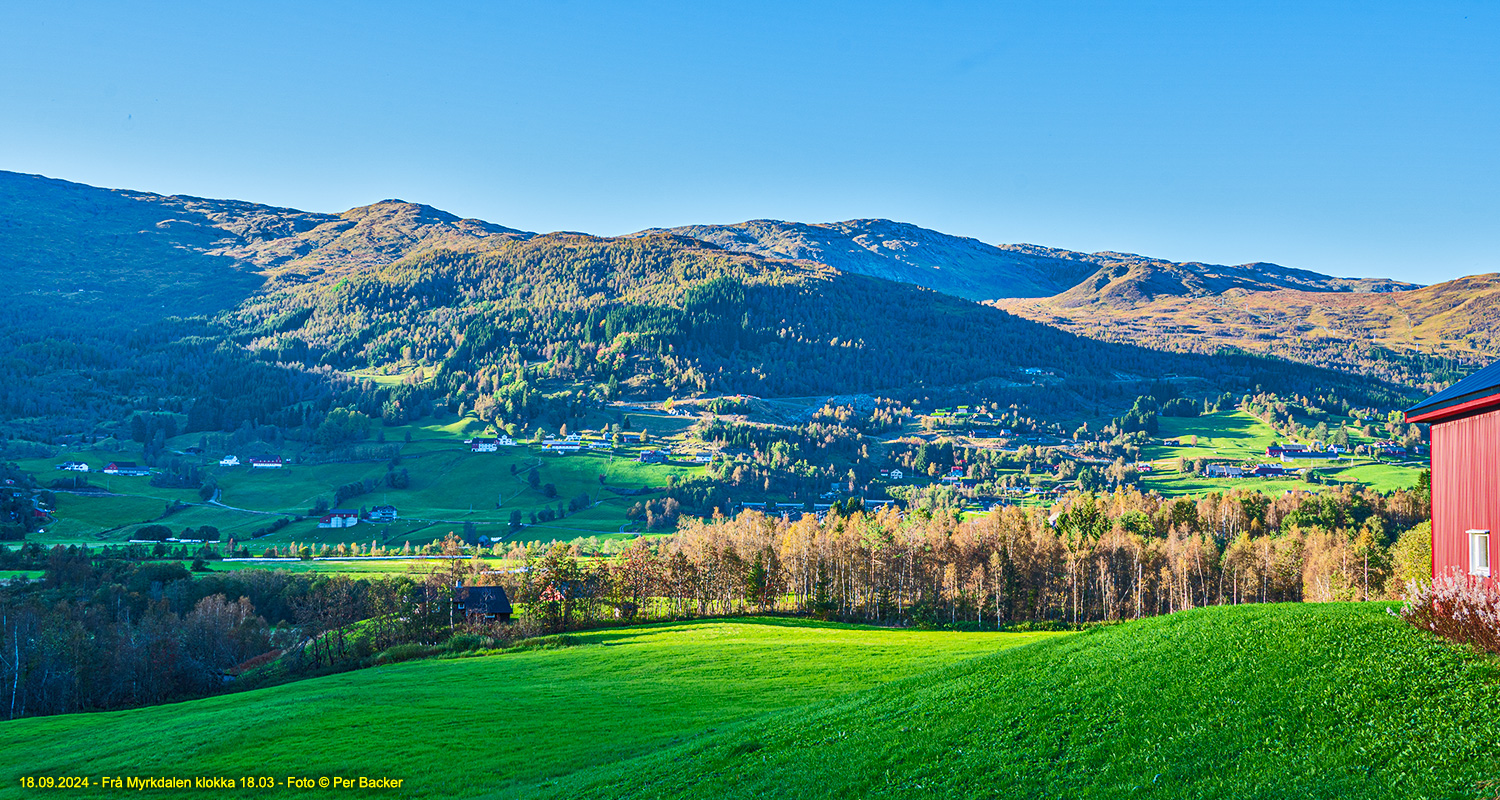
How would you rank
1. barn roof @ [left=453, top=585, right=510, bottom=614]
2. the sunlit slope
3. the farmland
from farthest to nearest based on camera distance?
barn roof @ [left=453, top=585, right=510, bottom=614], the farmland, the sunlit slope

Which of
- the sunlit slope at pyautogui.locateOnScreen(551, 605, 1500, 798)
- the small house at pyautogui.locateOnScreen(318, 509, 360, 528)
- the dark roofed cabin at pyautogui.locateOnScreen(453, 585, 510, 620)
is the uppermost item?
the sunlit slope at pyautogui.locateOnScreen(551, 605, 1500, 798)

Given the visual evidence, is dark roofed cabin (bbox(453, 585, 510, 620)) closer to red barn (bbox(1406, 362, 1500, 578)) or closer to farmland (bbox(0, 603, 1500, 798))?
farmland (bbox(0, 603, 1500, 798))

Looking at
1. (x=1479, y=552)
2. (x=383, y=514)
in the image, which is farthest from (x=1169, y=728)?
(x=383, y=514)

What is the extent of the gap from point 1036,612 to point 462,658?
56.0 metres

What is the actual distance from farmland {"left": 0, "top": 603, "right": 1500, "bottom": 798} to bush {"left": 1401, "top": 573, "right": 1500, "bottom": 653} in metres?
0.38

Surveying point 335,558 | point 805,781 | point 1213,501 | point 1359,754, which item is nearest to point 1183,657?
point 1359,754

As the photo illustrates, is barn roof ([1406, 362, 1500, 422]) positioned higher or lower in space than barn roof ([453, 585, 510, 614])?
higher

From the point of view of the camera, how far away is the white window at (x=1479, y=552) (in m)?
18.7

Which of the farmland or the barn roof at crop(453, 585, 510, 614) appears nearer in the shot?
the farmland

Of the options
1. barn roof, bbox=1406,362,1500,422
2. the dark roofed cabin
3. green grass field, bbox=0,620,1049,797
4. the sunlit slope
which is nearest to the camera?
the sunlit slope

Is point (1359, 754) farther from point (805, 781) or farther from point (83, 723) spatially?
point (83, 723)

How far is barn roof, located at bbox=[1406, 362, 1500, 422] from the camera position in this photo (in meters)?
18.6

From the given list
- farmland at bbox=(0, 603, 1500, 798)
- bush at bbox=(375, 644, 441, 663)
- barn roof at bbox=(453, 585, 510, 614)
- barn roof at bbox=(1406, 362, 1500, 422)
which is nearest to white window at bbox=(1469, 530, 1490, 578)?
farmland at bbox=(0, 603, 1500, 798)

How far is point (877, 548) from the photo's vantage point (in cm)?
9262
